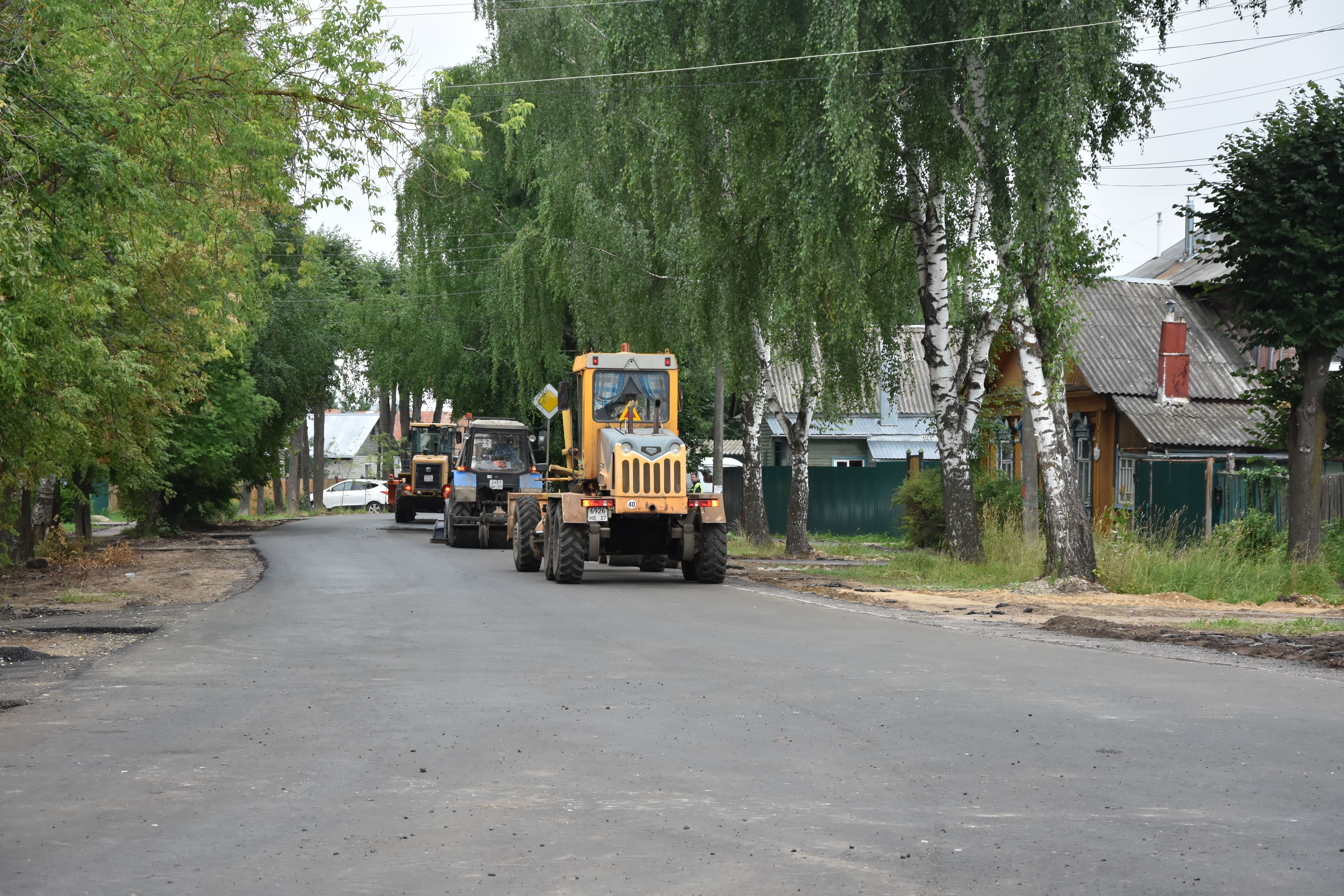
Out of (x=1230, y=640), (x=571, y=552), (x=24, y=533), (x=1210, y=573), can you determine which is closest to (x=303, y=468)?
(x=24, y=533)

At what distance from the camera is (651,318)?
30.7m

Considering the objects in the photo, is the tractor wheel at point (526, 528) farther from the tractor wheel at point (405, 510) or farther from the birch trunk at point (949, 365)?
the tractor wheel at point (405, 510)

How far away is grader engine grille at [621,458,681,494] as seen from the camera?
Result: 20.7 m

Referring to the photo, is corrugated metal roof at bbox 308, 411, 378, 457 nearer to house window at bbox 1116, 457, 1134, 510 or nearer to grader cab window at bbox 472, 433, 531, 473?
grader cab window at bbox 472, 433, 531, 473

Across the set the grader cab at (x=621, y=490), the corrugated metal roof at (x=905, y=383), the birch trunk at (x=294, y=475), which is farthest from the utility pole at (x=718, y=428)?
the birch trunk at (x=294, y=475)

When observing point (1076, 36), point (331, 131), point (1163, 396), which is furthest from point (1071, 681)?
point (1163, 396)

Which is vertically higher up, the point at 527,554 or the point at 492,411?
the point at 492,411

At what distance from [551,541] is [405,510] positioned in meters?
25.9

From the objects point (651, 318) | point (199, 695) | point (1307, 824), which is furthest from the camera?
point (651, 318)

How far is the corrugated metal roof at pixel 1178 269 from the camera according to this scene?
38.3m

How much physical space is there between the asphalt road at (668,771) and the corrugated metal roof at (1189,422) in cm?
2174

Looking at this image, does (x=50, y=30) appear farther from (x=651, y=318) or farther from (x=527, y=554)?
(x=651, y=318)

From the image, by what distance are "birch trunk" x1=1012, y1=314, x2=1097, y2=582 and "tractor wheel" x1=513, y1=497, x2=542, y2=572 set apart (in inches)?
327

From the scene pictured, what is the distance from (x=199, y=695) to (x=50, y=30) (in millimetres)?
7978
